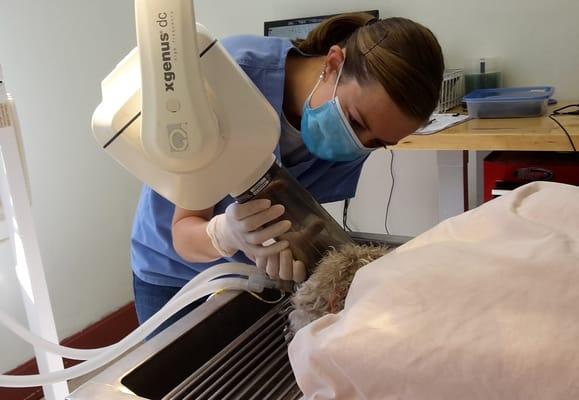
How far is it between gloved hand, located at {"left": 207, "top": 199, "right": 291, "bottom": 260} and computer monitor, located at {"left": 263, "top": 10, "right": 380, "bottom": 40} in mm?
1575

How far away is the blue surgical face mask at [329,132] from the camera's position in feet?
3.02

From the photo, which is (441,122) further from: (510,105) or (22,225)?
(22,225)

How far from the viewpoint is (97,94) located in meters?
2.27

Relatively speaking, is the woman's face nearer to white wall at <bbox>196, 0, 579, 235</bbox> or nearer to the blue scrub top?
the blue scrub top

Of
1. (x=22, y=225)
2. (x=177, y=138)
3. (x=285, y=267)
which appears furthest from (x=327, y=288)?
(x=22, y=225)

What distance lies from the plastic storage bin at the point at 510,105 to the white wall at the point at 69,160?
1.31m

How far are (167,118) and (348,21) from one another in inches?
23.3

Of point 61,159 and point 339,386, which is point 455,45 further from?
point 339,386

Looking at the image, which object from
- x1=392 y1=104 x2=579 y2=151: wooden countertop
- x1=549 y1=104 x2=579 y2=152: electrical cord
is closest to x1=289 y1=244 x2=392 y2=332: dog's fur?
x1=392 y1=104 x2=579 y2=151: wooden countertop

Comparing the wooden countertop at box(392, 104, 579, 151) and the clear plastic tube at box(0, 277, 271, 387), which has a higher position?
the wooden countertop at box(392, 104, 579, 151)

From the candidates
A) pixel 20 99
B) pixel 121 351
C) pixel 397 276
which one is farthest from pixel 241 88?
pixel 20 99

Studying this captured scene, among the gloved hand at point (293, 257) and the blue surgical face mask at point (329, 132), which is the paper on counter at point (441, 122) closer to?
the blue surgical face mask at point (329, 132)

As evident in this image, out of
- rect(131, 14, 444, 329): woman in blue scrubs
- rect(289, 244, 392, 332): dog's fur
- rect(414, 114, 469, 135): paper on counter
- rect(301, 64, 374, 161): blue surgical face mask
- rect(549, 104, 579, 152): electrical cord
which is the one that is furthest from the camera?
rect(414, 114, 469, 135): paper on counter

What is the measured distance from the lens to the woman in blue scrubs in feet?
2.64
